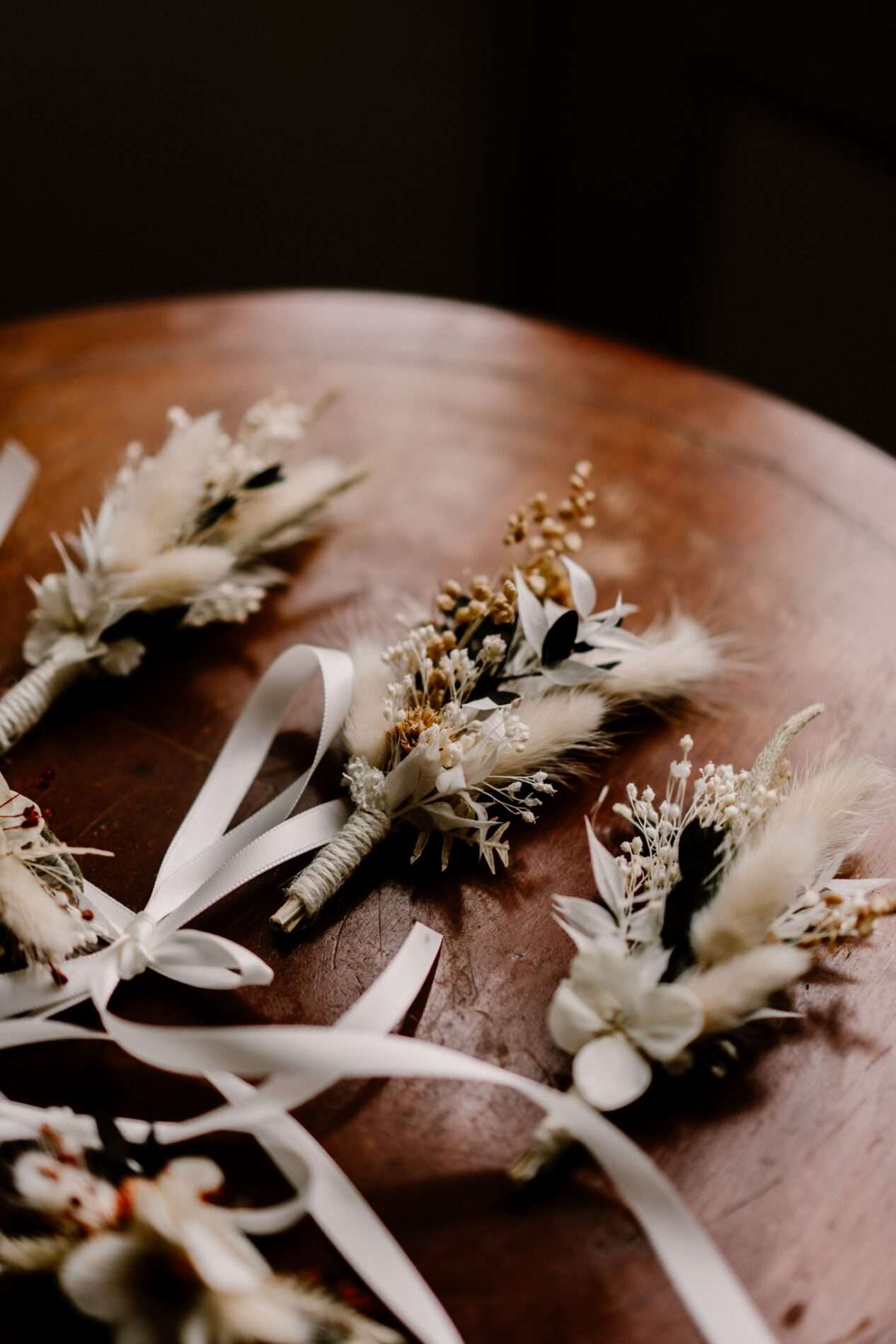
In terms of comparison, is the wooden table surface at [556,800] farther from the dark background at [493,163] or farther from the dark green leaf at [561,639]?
the dark background at [493,163]

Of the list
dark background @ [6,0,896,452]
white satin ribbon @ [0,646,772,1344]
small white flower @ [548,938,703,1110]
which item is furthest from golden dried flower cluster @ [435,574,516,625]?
dark background @ [6,0,896,452]

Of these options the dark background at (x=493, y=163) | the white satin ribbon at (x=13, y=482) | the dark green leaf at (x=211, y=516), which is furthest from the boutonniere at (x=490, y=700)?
the dark background at (x=493, y=163)

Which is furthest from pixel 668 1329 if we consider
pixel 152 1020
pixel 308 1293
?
pixel 152 1020

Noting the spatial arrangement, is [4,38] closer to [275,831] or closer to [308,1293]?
[275,831]

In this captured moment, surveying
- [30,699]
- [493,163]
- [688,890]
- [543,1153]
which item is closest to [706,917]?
[688,890]

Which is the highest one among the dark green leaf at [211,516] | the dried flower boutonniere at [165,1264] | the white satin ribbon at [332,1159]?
the dark green leaf at [211,516]
